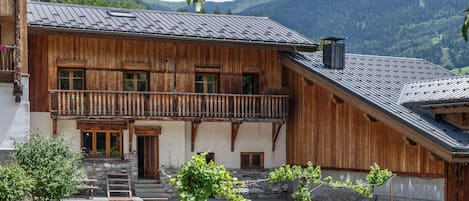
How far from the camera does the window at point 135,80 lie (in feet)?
73.5

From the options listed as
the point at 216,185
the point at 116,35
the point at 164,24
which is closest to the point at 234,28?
the point at 164,24

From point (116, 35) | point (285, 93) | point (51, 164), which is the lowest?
point (51, 164)

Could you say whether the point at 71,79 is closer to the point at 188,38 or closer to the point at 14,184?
the point at 188,38

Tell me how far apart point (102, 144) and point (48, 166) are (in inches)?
213

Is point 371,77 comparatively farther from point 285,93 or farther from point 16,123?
point 16,123

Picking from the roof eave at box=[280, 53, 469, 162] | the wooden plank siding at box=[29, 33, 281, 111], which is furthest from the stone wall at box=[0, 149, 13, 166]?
the roof eave at box=[280, 53, 469, 162]

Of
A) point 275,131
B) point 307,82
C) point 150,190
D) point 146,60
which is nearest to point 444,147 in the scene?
point 307,82

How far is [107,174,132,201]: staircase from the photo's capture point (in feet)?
70.0

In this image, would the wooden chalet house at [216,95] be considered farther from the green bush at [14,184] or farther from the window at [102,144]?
the green bush at [14,184]

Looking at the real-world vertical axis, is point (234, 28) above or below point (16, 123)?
above

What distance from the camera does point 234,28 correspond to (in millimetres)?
23922

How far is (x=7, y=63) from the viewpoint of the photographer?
19172mm

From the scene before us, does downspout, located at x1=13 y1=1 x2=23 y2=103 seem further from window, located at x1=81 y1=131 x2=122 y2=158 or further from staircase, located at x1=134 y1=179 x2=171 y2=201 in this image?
staircase, located at x1=134 y1=179 x2=171 y2=201

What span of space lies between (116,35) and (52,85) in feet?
7.68
